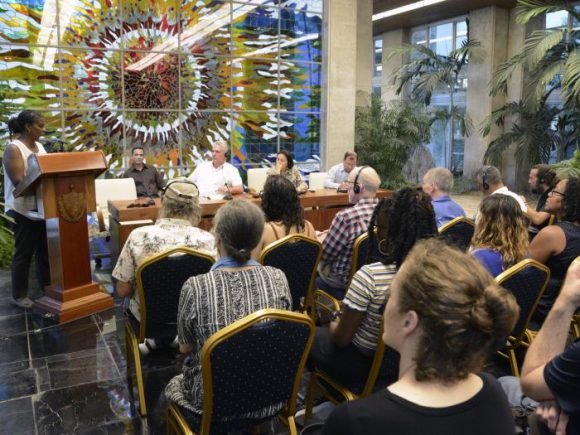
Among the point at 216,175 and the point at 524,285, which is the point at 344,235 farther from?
the point at 216,175

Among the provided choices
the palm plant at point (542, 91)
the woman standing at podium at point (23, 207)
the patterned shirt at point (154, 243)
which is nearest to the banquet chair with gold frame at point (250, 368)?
the patterned shirt at point (154, 243)

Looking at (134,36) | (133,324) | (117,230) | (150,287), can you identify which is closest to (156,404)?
(133,324)

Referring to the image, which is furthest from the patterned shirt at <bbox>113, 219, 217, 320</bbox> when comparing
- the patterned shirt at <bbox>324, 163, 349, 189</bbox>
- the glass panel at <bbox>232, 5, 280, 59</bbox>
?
the glass panel at <bbox>232, 5, 280, 59</bbox>

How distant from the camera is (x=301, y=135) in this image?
916 cm

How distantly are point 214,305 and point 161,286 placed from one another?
2.74 feet

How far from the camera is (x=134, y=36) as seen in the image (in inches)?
299

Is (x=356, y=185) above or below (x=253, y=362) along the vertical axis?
above

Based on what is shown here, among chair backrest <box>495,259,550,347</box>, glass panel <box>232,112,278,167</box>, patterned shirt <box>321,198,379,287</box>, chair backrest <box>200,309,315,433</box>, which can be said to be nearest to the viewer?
chair backrest <box>200,309,315,433</box>

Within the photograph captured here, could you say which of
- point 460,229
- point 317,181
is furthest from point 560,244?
point 317,181

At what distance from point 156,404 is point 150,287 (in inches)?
26.3

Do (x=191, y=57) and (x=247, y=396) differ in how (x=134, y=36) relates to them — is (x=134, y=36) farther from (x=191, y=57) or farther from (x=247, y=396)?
(x=247, y=396)

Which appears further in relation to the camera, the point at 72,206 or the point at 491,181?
the point at 491,181

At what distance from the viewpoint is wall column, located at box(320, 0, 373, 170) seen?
29.2 feet

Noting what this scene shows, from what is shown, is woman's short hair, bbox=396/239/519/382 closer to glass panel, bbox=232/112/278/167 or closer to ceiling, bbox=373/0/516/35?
glass panel, bbox=232/112/278/167
